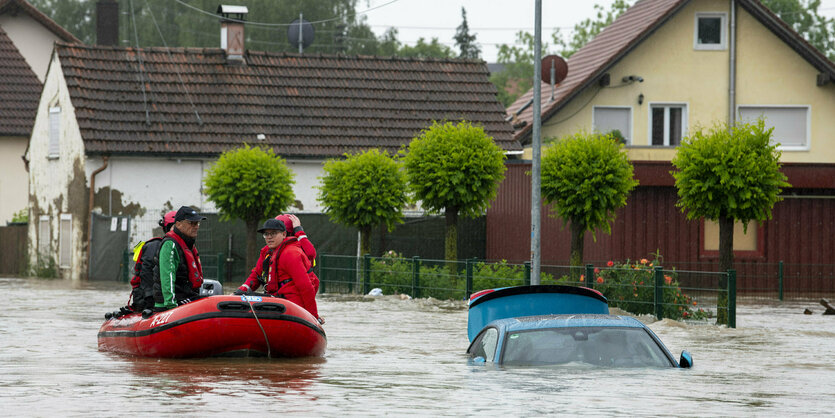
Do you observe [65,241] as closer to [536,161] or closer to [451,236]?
[451,236]

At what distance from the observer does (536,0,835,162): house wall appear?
3981 cm

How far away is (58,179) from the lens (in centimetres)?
4025

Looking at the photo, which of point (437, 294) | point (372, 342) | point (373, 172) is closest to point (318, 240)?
point (373, 172)

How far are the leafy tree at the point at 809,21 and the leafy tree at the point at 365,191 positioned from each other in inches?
1839

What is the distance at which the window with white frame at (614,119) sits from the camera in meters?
40.1

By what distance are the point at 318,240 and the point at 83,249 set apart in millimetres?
7207

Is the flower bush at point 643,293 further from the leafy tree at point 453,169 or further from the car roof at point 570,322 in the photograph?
the car roof at point 570,322

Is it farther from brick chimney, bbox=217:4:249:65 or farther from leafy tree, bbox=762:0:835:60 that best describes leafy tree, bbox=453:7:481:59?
brick chimney, bbox=217:4:249:65

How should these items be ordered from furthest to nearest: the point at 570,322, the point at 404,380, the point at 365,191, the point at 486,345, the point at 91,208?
1. the point at 91,208
2. the point at 365,191
3. the point at 486,345
4. the point at 404,380
5. the point at 570,322

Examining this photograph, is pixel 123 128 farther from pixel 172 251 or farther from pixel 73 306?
pixel 172 251

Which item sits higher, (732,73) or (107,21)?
(107,21)

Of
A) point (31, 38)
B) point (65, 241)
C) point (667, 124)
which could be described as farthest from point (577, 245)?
point (31, 38)

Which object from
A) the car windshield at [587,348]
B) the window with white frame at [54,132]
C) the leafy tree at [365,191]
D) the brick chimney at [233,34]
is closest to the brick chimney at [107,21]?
the window with white frame at [54,132]

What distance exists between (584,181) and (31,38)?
35.8 meters
